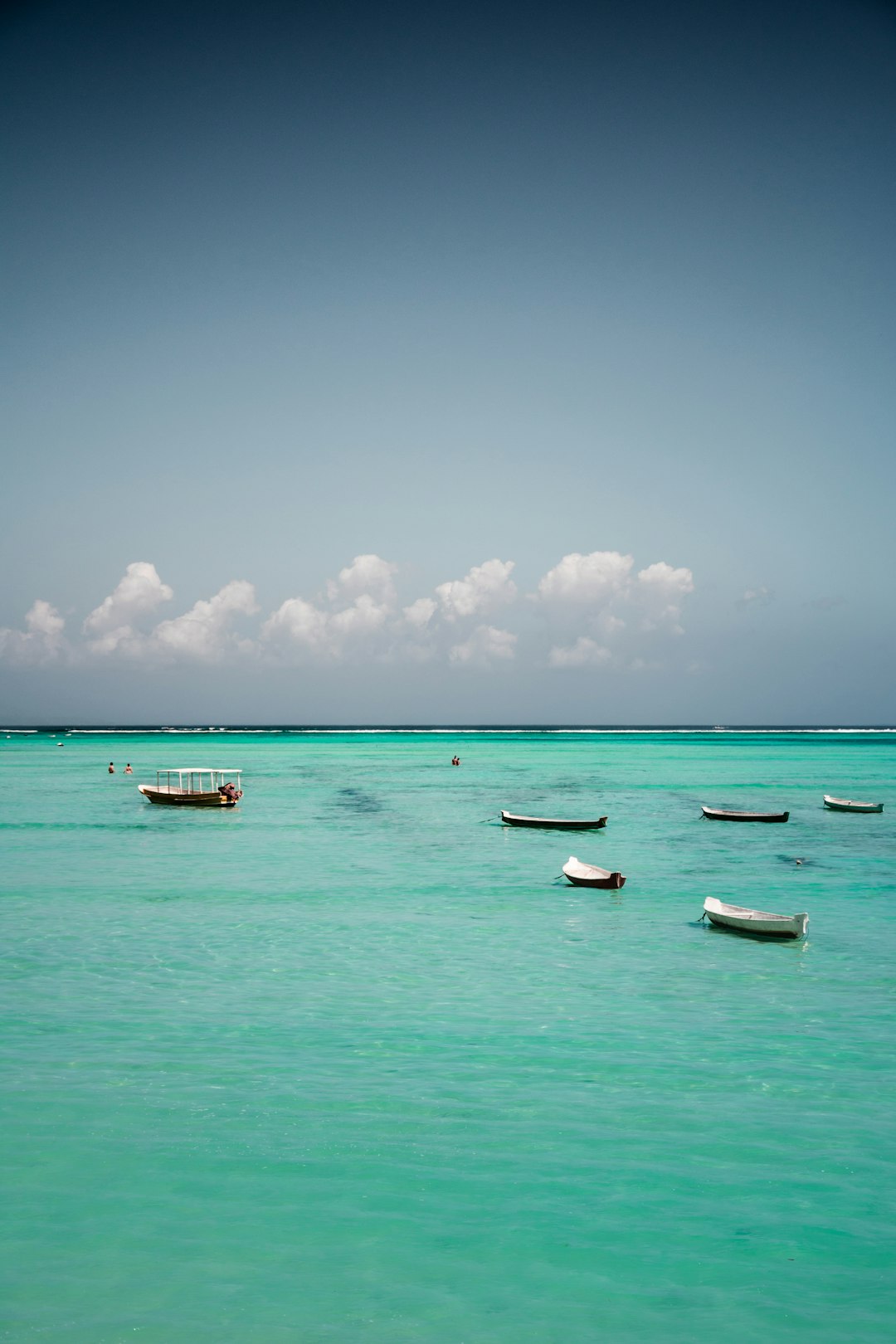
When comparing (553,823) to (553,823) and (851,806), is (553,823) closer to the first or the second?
(553,823)

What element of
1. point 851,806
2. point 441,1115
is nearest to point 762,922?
point 441,1115

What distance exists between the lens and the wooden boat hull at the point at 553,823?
47.1 m

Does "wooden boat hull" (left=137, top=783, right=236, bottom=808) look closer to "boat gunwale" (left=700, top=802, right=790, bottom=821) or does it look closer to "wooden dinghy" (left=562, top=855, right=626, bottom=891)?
"boat gunwale" (left=700, top=802, right=790, bottom=821)

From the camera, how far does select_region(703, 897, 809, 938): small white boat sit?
2378 centimetres

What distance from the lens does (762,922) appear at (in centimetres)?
2406

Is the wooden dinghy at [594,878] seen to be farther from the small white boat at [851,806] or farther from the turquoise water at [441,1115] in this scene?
the small white boat at [851,806]

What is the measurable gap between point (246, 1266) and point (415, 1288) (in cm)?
185

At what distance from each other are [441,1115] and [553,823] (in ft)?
115

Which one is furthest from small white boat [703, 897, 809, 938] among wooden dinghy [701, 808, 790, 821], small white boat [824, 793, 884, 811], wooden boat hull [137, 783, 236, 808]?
wooden boat hull [137, 783, 236, 808]

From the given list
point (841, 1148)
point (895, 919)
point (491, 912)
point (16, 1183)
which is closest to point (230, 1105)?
point (16, 1183)

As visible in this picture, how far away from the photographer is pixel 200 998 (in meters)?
18.7

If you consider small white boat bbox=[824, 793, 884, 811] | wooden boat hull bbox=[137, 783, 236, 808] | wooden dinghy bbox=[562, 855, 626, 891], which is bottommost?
small white boat bbox=[824, 793, 884, 811]

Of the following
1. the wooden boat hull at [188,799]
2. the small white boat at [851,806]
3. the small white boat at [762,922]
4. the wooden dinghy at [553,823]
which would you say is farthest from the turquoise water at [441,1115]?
the small white boat at [851,806]

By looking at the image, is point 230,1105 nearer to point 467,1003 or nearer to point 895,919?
point 467,1003
